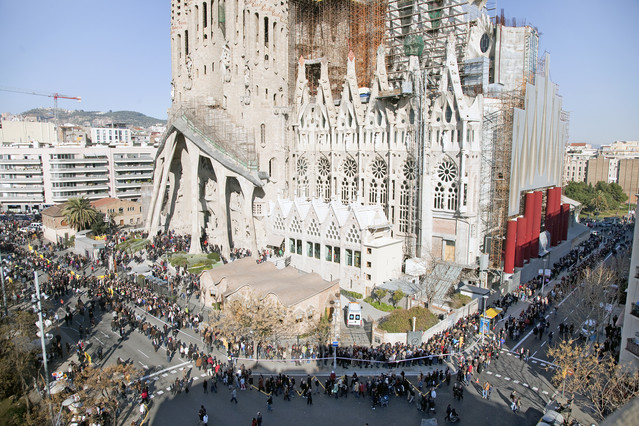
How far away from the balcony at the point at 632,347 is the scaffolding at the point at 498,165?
18.3 metres

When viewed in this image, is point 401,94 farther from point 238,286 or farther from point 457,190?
point 238,286

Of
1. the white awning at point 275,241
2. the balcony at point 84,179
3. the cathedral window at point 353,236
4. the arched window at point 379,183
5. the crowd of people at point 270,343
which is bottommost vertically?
the crowd of people at point 270,343

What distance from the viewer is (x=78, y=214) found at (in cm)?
6172

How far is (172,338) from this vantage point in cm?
3106

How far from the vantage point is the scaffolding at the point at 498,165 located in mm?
43741

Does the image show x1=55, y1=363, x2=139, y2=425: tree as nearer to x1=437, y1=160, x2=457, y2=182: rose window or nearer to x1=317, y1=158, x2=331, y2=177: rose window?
x1=437, y1=160, x2=457, y2=182: rose window

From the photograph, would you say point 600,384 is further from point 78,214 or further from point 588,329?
point 78,214

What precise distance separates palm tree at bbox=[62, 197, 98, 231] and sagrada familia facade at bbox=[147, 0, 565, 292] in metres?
10.2

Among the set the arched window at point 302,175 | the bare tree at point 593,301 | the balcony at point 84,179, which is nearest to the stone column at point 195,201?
the arched window at point 302,175

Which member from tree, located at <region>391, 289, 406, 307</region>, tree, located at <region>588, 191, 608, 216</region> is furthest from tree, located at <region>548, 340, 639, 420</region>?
tree, located at <region>588, 191, 608, 216</region>

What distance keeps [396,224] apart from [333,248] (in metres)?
8.17

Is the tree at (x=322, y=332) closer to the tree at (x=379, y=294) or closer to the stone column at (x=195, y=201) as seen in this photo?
the tree at (x=379, y=294)

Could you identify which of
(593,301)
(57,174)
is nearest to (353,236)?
(593,301)

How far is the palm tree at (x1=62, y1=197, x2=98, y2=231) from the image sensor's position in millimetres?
61625
